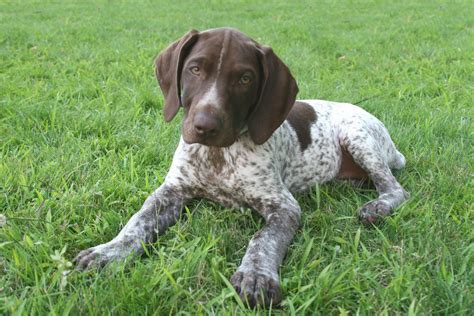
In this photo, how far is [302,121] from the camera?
11.7ft

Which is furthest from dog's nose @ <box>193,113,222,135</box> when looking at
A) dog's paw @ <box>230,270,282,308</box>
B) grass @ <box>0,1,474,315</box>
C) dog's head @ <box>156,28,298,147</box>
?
dog's paw @ <box>230,270,282,308</box>

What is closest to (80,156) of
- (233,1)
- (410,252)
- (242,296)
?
(242,296)

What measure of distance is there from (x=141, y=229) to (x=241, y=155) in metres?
0.71

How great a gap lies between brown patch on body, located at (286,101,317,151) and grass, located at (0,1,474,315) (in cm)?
36

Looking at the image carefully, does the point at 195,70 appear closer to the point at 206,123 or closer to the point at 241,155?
the point at 206,123

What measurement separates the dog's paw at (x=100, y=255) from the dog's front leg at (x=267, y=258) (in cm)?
59

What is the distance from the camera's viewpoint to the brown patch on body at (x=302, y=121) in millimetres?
3488

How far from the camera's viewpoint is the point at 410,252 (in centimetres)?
253

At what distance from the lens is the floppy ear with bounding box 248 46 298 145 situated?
2.78 metres

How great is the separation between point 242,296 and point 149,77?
406 centimetres

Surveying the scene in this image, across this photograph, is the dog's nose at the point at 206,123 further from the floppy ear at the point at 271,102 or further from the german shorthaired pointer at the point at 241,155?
the floppy ear at the point at 271,102

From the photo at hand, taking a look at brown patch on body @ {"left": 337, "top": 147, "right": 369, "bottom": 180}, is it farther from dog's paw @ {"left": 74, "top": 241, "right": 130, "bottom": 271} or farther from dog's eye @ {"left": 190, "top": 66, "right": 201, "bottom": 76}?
dog's paw @ {"left": 74, "top": 241, "right": 130, "bottom": 271}

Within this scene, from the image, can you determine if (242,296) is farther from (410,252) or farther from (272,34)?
(272,34)

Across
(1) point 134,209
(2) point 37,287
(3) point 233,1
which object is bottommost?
(3) point 233,1
